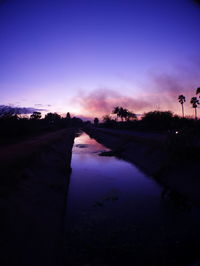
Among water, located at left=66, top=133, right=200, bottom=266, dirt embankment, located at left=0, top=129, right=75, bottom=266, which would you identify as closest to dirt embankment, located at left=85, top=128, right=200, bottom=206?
water, located at left=66, top=133, right=200, bottom=266

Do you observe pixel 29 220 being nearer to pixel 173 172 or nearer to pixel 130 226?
pixel 130 226

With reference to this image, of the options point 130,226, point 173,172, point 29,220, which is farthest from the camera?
point 173,172

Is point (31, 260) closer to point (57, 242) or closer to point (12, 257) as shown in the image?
point (12, 257)

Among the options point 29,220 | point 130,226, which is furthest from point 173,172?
point 29,220

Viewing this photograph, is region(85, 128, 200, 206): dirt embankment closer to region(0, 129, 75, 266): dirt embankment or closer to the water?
the water

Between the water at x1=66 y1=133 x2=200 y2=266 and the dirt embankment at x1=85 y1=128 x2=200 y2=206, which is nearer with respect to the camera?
the water at x1=66 y1=133 x2=200 y2=266

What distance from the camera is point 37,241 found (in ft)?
22.2

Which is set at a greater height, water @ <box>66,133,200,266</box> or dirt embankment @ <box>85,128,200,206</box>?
dirt embankment @ <box>85,128,200,206</box>

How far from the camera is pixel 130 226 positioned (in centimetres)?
881

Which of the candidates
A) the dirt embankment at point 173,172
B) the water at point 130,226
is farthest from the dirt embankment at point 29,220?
the dirt embankment at point 173,172

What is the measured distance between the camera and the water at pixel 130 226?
6.85 m

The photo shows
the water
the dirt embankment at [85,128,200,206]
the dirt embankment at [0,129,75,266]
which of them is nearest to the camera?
the dirt embankment at [0,129,75,266]

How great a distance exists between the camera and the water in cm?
685

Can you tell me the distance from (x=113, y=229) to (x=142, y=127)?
64.1 m
